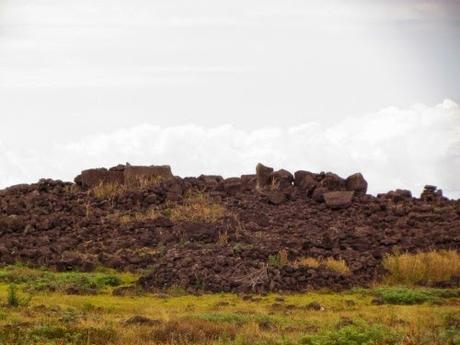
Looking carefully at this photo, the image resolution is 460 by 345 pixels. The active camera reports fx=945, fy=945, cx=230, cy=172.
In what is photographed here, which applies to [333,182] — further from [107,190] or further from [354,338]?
[354,338]

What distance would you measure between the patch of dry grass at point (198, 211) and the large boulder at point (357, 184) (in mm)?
5506

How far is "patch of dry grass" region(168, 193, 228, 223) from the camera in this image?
101 ft

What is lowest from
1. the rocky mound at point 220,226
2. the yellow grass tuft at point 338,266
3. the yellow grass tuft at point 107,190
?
the yellow grass tuft at point 338,266

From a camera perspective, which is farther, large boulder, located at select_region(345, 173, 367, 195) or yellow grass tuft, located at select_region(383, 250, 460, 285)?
large boulder, located at select_region(345, 173, 367, 195)

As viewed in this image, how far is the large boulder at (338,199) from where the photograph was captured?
107ft

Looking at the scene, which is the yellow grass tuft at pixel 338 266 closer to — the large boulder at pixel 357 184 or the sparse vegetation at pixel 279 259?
the sparse vegetation at pixel 279 259

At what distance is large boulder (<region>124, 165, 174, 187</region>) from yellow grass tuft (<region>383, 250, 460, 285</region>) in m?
11.3

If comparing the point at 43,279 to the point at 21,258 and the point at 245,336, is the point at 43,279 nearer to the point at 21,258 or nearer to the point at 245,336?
the point at 21,258

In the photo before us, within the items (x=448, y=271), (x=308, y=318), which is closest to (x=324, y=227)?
(x=448, y=271)

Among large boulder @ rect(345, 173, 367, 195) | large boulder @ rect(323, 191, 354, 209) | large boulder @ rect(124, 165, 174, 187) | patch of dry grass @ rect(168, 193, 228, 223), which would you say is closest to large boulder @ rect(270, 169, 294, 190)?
large boulder @ rect(323, 191, 354, 209)

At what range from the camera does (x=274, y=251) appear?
87.7 ft

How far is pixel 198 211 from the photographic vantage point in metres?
31.3

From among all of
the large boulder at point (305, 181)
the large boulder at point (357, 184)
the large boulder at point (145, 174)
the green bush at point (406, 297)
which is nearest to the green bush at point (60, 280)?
the green bush at point (406, 297)

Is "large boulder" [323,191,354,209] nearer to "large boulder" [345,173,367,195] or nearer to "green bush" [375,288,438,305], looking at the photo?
"large boulder" [345,173,367,195]
